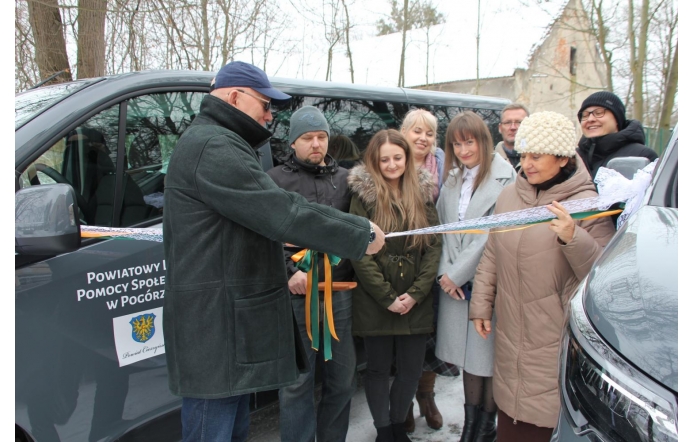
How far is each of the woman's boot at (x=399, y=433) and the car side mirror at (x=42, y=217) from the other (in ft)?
6.93

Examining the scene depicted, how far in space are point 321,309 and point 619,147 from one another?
2.14 meters

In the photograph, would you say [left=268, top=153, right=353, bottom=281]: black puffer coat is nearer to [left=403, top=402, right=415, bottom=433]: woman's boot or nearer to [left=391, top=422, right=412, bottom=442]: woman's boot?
[left=391, top=422, right=412, bottom=442]: woman's boot

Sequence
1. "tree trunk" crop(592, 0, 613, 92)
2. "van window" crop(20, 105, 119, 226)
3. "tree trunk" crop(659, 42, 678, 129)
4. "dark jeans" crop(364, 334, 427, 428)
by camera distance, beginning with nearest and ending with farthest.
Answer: "van window" crop(20, 105, 119, 226), "dark jeans" crop(364, 334, 427, 428), "tree trunk" crop(659, 42, 678, 129), "tree trunk" crop(592, 0, 613, 92)

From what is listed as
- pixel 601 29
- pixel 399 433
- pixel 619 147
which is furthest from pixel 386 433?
pixel 601 29

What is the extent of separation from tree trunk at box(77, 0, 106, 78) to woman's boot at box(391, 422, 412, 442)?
608 cm

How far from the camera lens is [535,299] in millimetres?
2346

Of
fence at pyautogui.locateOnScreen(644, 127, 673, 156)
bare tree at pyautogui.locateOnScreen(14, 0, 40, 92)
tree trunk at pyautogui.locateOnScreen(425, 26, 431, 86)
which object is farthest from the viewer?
tree trunk at pyautogui.locateOnScreen(425, 26, 431, 86)

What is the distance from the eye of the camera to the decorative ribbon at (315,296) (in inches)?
94.2

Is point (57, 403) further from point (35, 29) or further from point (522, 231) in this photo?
point (35, 29)

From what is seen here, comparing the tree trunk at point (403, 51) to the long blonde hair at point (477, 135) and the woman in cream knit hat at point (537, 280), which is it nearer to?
the long blonde hair at point (477, 135)

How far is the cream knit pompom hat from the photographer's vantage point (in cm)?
231

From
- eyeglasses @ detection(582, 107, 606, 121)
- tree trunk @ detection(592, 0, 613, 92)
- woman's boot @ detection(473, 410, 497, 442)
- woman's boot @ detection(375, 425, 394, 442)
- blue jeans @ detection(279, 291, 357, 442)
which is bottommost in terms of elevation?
woman's boot @ detection(375, 425, 394, 442)

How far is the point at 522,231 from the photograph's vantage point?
2396mm

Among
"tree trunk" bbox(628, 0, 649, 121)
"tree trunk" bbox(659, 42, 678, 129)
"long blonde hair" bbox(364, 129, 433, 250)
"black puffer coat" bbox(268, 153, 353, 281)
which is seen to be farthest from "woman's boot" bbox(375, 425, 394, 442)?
"tree trunk" bbox(628, 0, 649, 121)
